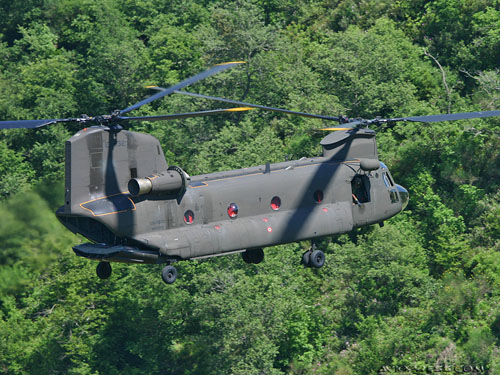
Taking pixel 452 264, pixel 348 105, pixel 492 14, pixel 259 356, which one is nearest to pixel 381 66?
pixel 348 105

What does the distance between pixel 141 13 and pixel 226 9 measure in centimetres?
1176

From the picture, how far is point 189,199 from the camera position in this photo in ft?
130

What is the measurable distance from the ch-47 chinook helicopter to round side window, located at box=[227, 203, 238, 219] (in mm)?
36

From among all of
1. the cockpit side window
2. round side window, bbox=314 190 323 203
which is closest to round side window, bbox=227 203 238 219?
round side window, bbox=314 190 323 203

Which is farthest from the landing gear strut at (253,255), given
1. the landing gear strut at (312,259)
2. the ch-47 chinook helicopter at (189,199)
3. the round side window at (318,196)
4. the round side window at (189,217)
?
the round side window at (189,217)

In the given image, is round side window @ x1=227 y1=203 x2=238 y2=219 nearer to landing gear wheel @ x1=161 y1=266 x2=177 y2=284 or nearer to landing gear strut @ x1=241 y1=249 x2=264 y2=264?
landing gear wheel @ x1=161 y1=266 x2=177 y2=284

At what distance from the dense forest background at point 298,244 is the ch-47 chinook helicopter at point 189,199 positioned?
1151 cm

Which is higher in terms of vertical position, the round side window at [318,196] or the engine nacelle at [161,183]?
the engine nacelle at [161,183]

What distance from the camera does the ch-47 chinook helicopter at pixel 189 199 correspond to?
38250 mm

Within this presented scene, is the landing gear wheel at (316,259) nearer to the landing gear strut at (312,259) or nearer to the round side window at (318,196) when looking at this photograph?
the landing gear strut at (312,259)

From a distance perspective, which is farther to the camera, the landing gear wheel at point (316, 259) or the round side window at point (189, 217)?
the landing gear wheel at point (316, 259)

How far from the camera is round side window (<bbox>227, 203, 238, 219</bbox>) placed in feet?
134

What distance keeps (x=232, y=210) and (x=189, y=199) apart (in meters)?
1.87

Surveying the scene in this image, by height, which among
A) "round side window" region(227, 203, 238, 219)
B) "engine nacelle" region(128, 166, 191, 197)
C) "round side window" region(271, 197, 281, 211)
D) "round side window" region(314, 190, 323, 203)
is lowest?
"round side window" region(314, 190, 323, 203)
